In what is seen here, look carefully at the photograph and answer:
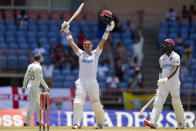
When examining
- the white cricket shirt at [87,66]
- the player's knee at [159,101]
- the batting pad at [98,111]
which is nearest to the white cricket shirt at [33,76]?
the batting pad at [98,111]

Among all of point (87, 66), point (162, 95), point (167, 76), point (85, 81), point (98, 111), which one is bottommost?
point (98, 111)

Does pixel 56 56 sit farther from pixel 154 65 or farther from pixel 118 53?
pixel 154 65

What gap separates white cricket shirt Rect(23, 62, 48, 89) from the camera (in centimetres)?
1572

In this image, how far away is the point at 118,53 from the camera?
78.9ft

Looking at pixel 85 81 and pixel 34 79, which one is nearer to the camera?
pixel 85 81

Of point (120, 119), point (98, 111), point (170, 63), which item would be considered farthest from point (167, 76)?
point (120, 119)

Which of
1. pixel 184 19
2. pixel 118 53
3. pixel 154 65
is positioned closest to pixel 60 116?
pixel 118 53

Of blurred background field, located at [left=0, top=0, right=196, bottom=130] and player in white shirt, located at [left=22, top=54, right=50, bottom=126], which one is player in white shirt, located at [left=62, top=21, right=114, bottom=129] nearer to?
player in white shirt, located at [left=22, top=54, right=50, bottom=126]

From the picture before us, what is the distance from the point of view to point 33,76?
15836 millimetres

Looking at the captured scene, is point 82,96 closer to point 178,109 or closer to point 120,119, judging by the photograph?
point 178,109

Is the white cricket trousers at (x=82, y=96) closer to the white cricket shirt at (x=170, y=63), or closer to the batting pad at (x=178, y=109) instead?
the white cricket shirt at (x=170, y=63)

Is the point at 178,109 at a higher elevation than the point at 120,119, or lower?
higher

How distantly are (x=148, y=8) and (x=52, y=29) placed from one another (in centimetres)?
581

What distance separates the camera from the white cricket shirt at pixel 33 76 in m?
15.7
